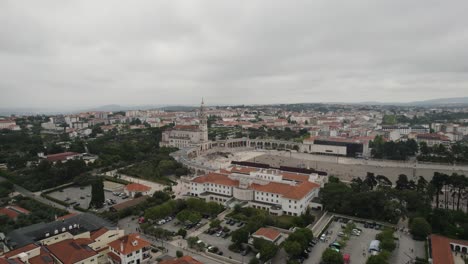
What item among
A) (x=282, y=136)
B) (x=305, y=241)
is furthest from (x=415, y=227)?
(x=282, y=136)

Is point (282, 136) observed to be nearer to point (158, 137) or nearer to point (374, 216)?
point (158, 137)

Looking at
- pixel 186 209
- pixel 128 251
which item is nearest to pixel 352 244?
pixel 186 209

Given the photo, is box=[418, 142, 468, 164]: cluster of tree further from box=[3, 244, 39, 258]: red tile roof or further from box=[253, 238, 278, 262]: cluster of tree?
box=[3, 244, 39, 258]: red tile roof

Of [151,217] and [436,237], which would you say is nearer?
[436,237]

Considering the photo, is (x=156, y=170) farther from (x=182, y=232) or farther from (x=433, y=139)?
(x=433, y=139)

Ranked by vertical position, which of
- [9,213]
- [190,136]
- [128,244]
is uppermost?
[190,136]

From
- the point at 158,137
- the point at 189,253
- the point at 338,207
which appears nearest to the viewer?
the point at 189,253

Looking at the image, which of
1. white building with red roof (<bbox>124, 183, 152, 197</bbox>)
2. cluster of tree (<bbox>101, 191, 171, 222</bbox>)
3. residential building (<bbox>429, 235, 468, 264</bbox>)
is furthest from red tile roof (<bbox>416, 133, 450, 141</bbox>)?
white building with red roof (<bbox>124, 183, 152, 197</bbox>)
